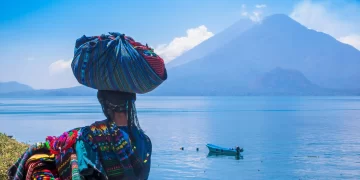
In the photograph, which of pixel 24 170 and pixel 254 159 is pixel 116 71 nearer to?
pixel 24 170

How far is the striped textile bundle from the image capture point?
2516mm

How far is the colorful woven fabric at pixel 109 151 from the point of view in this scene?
244cm

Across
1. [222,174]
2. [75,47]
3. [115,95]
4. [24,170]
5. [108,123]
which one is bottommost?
[222,174]

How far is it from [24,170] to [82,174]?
317 mm

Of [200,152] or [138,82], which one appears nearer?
[138,82]

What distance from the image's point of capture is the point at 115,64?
2516mm

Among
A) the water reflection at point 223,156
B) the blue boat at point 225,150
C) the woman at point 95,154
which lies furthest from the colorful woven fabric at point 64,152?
the water reflection at point 223,156

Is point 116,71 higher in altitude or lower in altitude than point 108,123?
higher

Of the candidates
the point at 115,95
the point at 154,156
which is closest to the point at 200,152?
the point at 154,156

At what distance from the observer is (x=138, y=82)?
8.45 feet

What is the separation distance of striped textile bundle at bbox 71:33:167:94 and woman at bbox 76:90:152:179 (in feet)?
0.41

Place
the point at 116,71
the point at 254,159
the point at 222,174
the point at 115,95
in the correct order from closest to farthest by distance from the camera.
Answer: the point at 116,71 < the point at 115,95 < the point at 222,174 < the point at 254,159

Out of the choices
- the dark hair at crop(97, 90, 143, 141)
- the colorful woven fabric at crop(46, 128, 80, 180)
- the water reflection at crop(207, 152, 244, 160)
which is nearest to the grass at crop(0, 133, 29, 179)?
the dark hair at crop(97, 90, 143, 141)

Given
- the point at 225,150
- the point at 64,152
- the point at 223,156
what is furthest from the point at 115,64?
the point at 225,150
